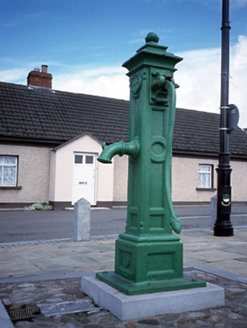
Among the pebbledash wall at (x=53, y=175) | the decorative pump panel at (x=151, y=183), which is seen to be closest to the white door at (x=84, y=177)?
the pebbledash wall at (x=53, y=175)

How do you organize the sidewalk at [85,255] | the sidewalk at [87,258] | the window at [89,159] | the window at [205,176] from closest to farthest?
the sidewalk at [87,258] < the sidewalk at [85,255] < the window at [89,159] < the window at [205,176]

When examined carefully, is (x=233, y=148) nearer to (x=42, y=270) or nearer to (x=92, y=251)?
(x=92, y=251)

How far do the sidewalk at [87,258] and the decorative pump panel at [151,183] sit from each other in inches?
26.4

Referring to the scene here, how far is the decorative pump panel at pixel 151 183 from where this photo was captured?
3.58 metres

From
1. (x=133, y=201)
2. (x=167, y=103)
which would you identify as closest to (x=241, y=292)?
(x=133, y=201)

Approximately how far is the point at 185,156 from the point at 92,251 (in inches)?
558

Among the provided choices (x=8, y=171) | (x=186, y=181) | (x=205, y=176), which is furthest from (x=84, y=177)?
(x=205, y=176)

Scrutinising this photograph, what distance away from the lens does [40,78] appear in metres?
20.2

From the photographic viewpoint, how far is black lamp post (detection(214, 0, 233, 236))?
8.78m

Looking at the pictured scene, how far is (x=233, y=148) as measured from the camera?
22.0 metres

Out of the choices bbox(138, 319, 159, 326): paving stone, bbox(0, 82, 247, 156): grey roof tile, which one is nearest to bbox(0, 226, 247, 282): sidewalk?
bbox(138, 319, 159, 326): paving stone

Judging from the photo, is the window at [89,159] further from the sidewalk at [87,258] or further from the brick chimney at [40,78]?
the sidewalk at [87,258]

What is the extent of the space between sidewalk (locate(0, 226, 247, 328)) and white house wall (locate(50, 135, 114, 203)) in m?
8.30

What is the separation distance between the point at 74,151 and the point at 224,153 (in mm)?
9232
